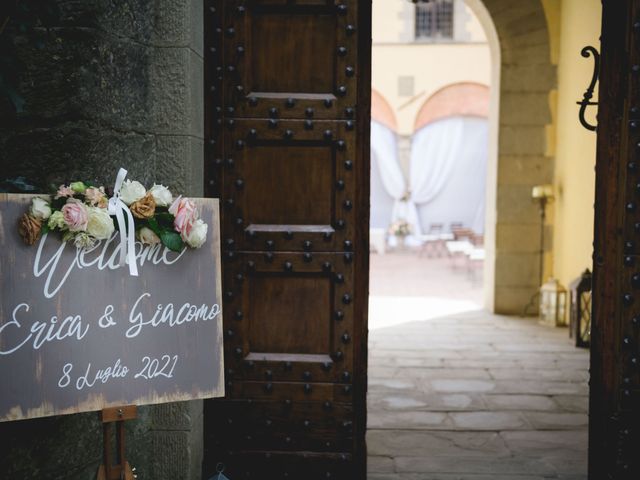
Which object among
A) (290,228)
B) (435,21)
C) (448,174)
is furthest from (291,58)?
(435,21)

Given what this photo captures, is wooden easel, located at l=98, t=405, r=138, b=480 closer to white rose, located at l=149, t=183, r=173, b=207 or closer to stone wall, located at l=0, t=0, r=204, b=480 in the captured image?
stone wall, located at l=0, t=0, r=204, b=480

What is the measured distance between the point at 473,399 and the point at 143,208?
255cm

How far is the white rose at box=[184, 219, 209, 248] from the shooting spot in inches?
67.9

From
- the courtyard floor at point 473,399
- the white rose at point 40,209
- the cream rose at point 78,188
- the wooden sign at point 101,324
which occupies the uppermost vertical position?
the cream rose at point 78,188

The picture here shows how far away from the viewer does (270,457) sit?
8.31 ft

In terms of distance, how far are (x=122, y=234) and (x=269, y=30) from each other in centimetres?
114

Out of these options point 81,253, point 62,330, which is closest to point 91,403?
point 62,330

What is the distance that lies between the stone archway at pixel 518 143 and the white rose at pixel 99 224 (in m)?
5.20

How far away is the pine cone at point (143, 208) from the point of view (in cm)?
170

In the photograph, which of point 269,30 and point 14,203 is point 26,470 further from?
point 269,30

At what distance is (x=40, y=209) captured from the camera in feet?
5.16

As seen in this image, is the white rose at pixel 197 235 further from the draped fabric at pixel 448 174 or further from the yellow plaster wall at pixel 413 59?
the yellow plaster wall at pixel 413 59

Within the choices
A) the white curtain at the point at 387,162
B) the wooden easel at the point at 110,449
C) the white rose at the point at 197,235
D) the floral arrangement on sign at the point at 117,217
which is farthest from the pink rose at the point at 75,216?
the white curtain at the point at 387,162

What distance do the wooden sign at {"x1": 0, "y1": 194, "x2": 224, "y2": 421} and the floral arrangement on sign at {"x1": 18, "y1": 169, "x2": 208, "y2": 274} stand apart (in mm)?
34
